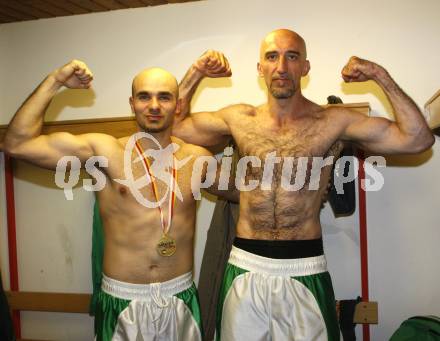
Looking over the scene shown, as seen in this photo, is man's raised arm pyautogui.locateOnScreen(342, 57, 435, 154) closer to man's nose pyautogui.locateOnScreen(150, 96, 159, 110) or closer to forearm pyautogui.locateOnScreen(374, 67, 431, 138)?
forearm pyautogui.locateOnScreen(374, 67, 431, 138)

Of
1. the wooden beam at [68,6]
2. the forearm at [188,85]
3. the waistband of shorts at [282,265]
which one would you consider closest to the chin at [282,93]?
the forearm at [188,85]

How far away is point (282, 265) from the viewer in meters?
2.07

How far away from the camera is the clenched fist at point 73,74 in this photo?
198cm

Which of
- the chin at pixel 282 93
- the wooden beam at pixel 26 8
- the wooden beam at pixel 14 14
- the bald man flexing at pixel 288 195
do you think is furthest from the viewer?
the wooden beam at pixel 14 14

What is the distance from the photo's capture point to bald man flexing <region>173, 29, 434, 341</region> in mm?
2031

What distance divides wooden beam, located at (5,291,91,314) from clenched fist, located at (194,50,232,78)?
1.78 m

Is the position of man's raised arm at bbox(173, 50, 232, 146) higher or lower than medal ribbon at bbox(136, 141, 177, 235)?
higher

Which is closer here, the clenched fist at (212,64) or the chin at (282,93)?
the chin at (282,93)

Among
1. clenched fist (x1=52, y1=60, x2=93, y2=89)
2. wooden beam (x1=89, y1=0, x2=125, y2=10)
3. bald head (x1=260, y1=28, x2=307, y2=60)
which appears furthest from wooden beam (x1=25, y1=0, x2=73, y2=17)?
bald head (x1=260, y1=28, x2=307, y2=60)

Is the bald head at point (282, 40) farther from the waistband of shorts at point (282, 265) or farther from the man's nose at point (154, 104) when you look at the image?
the waistband of shorts at point (282, 265)

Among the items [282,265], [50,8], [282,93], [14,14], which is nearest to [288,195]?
[282,265]

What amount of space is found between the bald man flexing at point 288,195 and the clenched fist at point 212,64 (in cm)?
21

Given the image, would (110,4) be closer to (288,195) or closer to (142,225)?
(142,225)

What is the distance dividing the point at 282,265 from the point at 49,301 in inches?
76.7
